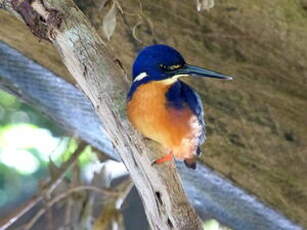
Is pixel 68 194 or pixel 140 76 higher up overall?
pixel 140 76

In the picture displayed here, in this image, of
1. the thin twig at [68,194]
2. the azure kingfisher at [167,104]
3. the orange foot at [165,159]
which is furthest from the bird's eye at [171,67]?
the thin twig at [68,194]

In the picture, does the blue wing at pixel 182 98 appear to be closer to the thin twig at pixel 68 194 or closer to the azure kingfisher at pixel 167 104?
the azure kingfisher at pixel 167 104

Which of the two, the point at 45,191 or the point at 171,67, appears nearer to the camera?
the point at 171,67

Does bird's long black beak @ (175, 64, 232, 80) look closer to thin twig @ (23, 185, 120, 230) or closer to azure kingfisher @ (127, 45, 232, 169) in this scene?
azure kingfisher @ (127, 45, 232, 169)

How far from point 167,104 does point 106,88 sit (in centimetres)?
10

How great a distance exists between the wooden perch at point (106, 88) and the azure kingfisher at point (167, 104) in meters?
0.02

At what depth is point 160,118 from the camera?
115 centimetres

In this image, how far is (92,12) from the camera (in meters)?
1.52

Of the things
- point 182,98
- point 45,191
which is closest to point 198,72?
point 182,98

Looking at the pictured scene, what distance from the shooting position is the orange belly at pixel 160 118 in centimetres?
115

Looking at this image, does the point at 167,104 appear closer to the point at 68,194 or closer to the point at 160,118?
the point at 160,118

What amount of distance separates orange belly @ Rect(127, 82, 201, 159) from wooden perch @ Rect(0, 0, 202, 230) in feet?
0.07

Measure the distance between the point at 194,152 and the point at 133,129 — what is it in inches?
3.8

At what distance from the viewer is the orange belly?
3.78 ft
